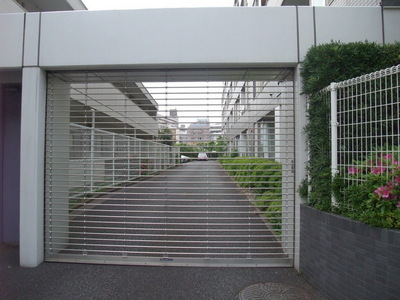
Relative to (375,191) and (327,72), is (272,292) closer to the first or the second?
(375,191)

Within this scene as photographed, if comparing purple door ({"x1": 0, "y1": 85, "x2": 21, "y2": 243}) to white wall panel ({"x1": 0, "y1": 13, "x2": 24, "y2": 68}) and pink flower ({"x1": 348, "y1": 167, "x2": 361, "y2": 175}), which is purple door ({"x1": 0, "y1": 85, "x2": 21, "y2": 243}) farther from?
pink flower ({"x1": 348, "y1": 167, "x2": 361, "y2": 175})

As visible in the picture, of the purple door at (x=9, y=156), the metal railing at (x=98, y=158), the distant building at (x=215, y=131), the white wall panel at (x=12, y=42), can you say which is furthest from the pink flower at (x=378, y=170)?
the purple door at (x=9, y=156)

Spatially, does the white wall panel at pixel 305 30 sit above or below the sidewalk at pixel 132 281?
above

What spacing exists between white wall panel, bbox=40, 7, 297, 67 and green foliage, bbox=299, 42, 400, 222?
60 centimetres

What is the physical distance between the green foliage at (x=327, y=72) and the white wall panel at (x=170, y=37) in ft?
1.96

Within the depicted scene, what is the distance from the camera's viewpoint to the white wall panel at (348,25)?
4.19 meters

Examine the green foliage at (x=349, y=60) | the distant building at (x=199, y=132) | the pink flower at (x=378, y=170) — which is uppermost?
the green foliage at (x=349, y=60)

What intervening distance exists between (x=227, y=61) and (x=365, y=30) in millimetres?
2185

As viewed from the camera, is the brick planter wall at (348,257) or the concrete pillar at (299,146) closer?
the brick planter wall at (348,257)

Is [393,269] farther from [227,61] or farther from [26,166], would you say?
[26,166]

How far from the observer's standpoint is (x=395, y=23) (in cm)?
422

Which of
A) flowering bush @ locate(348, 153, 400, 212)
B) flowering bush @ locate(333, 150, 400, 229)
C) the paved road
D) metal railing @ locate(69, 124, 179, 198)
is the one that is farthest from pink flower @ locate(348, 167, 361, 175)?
metal railing @ locate(69, 124, 179, 198)

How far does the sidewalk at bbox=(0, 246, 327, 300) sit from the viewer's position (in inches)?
139

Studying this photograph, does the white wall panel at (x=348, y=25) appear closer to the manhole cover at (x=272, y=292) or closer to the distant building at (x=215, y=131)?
the distant building at (x=215, y=131)
